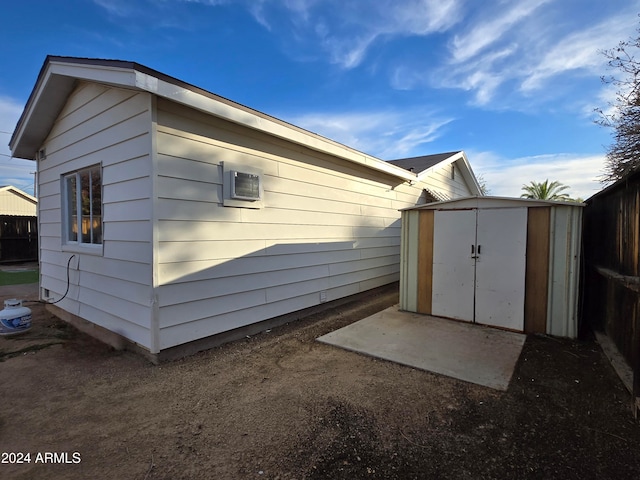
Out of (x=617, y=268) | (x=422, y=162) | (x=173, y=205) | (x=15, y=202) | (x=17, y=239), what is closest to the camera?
(x=173, y=205)

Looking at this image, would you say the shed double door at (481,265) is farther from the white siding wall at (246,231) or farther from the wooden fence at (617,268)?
the white siding wall at (246,231)

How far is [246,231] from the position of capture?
4.20 m

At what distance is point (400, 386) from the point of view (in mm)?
2865

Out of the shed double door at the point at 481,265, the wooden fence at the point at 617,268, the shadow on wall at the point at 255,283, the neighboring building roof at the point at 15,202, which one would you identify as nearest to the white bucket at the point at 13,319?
the shadow on wall at the point at 255,283

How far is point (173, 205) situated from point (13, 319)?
9.89 feet

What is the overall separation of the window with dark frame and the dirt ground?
1.69m

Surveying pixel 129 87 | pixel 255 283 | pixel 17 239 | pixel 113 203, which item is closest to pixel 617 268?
pixel 255 283

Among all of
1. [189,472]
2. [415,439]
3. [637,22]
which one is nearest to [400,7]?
[637,22]

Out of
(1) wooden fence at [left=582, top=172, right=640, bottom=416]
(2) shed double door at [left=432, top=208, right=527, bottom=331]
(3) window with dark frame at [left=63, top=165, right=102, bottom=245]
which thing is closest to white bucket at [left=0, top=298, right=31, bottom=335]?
(3) window with dark frame at [left=63, top=165, right=102, bottom=245]

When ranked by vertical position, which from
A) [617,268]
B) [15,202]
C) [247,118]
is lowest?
[617,268]

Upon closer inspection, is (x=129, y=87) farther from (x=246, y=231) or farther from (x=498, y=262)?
(x=498, y=262)

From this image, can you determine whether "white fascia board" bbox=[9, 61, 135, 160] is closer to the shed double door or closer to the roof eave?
the roof eave

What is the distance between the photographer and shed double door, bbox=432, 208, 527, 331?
4371 mm

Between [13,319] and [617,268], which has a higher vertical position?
[617,268]
